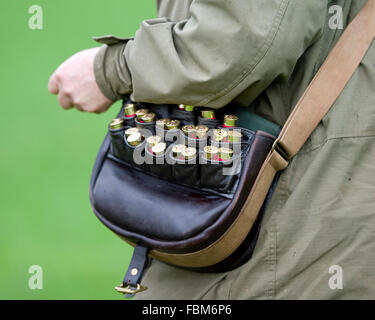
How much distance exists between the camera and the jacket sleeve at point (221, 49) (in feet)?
3.79

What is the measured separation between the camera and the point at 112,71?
1440 millimetres

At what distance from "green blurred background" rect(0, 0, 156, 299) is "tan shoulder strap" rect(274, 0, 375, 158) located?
1.71 m

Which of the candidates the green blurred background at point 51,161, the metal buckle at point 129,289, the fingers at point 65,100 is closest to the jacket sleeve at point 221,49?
the fingers at point 65,100

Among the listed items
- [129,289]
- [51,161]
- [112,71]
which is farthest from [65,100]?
[51,161]

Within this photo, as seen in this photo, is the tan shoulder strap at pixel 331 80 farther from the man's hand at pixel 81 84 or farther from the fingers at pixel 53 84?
the fingers at pixel 53 84

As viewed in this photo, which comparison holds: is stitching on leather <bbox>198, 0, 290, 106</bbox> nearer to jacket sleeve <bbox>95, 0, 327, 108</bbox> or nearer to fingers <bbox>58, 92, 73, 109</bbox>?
jacket sleeve <bbox>95, 0, 327, 108</bbox>

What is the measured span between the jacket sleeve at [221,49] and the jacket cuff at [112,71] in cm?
8

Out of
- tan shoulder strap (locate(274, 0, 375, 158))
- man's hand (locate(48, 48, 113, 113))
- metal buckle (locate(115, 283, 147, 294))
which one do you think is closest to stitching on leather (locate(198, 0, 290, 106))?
tan shoulder strap (locate(274, 0, 375, 158))

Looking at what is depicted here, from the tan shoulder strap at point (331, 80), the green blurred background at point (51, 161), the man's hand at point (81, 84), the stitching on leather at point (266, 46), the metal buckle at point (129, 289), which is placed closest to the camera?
the stitching on leather at point (266, 46)

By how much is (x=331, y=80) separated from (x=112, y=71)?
56 cm

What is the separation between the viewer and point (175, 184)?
1367 millimetres
